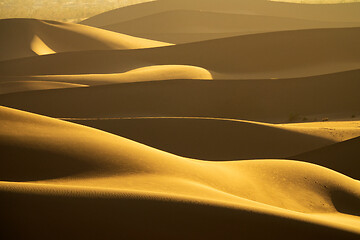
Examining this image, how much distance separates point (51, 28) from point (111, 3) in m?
55.1

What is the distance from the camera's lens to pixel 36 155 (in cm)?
645

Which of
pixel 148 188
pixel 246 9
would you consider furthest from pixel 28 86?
pixel 246 9

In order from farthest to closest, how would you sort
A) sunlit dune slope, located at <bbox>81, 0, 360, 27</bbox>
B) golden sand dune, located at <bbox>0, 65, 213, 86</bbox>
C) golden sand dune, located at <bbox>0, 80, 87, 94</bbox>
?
sunlit dune slope, located at <bbox>81, 0, 360, 27</bbox>
golden sand dune, located at <bbox>0, 65, 213, 86</bbox>
golden sand dune, located at <bbox>0, 80, 87, 94</bbox>

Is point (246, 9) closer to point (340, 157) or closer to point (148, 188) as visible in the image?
point (340, 157)

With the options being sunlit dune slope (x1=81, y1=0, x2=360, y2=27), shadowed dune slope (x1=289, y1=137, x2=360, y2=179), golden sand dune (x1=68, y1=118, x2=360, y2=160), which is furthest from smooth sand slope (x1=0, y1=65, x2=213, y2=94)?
sunlit dune slope (x1=81, y1=0, x2=360, y2=27)

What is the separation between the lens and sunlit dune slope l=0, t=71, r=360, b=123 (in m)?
19.5

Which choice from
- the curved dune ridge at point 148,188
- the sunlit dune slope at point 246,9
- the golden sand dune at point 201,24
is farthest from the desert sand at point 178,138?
the sunlit dune slope at point 246,9

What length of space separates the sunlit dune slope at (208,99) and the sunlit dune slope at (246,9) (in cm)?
3992

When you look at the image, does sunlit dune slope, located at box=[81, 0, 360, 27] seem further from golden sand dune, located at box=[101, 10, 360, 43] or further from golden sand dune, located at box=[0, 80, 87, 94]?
golden sand dune, located at box=[0, 80, 87, 94]

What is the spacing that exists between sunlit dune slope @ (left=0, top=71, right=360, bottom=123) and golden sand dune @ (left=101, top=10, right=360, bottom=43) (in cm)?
3004

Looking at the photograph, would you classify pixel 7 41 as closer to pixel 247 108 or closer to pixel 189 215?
pixel 247 108

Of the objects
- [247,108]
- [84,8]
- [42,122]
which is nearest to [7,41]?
[247,108]

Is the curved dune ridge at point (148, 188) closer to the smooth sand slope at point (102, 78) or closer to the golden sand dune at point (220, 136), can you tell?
the golden sand dune at point (220, 136)

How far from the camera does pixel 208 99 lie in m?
20.8
